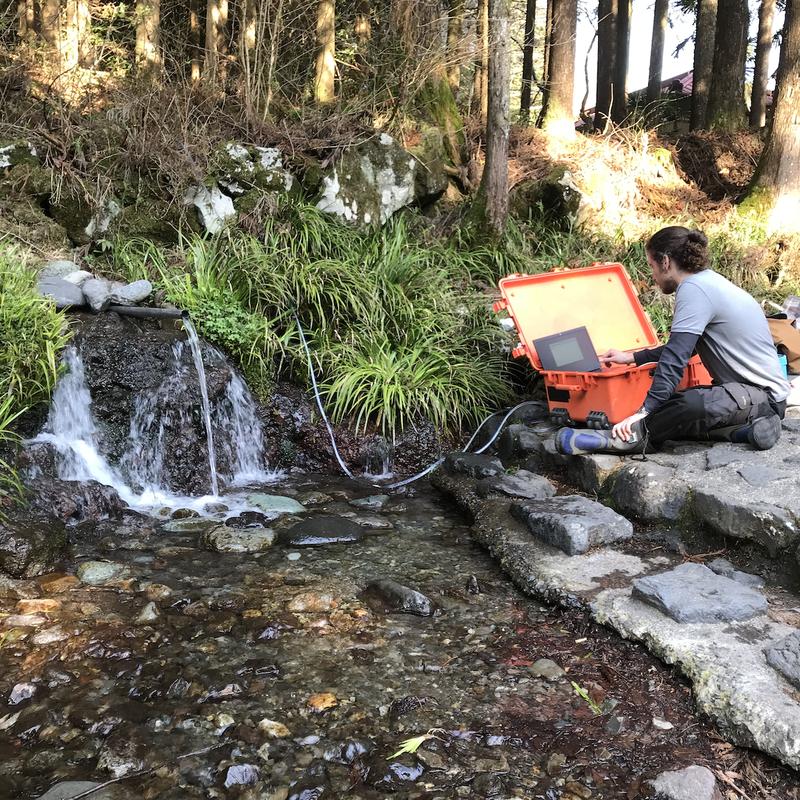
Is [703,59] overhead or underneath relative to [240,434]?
overhead

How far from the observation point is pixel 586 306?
520 cm

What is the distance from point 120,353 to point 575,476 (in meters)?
3.21

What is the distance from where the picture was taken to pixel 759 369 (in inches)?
150

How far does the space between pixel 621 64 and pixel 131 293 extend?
11.2 meters

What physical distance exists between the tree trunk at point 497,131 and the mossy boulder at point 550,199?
3.09ft

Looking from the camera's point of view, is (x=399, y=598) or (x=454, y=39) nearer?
(x=399, y=598)

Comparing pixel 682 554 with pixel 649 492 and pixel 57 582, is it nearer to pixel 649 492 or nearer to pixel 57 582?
pixel 649 492

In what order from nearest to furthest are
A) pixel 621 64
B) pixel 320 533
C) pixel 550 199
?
pixel 320 533 → pixel 550 199 → pixel 621 64

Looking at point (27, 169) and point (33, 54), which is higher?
point (33, 54)

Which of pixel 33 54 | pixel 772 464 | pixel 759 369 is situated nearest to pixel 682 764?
pixel 772 464

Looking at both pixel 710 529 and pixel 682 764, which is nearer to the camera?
pixel 682 764

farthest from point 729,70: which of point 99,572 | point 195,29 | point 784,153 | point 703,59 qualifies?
point 99,572

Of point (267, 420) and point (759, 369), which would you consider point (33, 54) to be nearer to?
point (267, 420)

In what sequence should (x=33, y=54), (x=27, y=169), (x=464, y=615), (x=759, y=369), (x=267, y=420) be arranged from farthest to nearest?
(x=33, y=54) → (x=27, y=169) → (x=267, y=420) → (x=759, y=369) → (x=464, y=615)
